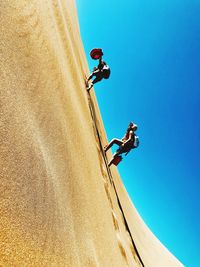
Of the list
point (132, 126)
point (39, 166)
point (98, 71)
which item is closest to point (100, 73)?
point (98, 71)

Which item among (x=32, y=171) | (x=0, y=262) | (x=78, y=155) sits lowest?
(x=0, y=262)

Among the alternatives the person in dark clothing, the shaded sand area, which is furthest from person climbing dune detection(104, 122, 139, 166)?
the shaded sand area

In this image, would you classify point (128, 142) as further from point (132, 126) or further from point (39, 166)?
point (39, 166)

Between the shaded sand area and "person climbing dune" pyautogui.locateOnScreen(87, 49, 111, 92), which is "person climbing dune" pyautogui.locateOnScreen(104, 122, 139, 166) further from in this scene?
the shaded sand area

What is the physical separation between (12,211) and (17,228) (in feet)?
0.20

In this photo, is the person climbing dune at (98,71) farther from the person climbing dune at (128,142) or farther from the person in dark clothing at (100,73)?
the person climbing dune at (128,142)

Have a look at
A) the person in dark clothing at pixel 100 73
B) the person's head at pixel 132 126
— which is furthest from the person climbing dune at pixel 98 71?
the person's head at pixel 132 126

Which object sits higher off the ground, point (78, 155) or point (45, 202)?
point (78, 155)

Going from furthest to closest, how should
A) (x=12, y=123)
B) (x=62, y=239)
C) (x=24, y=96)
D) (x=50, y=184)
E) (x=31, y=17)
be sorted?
(x=31, y=17) → (x=24, y=96) → (x=50, y=184) → (x=62, y=239) → (x=12, y=123)

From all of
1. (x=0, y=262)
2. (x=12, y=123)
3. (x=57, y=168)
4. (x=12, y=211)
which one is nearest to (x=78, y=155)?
(x=57, y=168)

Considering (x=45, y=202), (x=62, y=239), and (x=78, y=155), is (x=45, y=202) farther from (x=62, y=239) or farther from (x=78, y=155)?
(x=78, y=155)

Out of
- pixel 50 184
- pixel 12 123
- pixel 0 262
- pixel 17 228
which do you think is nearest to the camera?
pixel 0 262

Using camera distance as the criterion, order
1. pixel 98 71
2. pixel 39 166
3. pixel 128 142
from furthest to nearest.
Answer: pixel 128 142 → pixel 98 71 → pixel 39 166

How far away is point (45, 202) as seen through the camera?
134 cm
